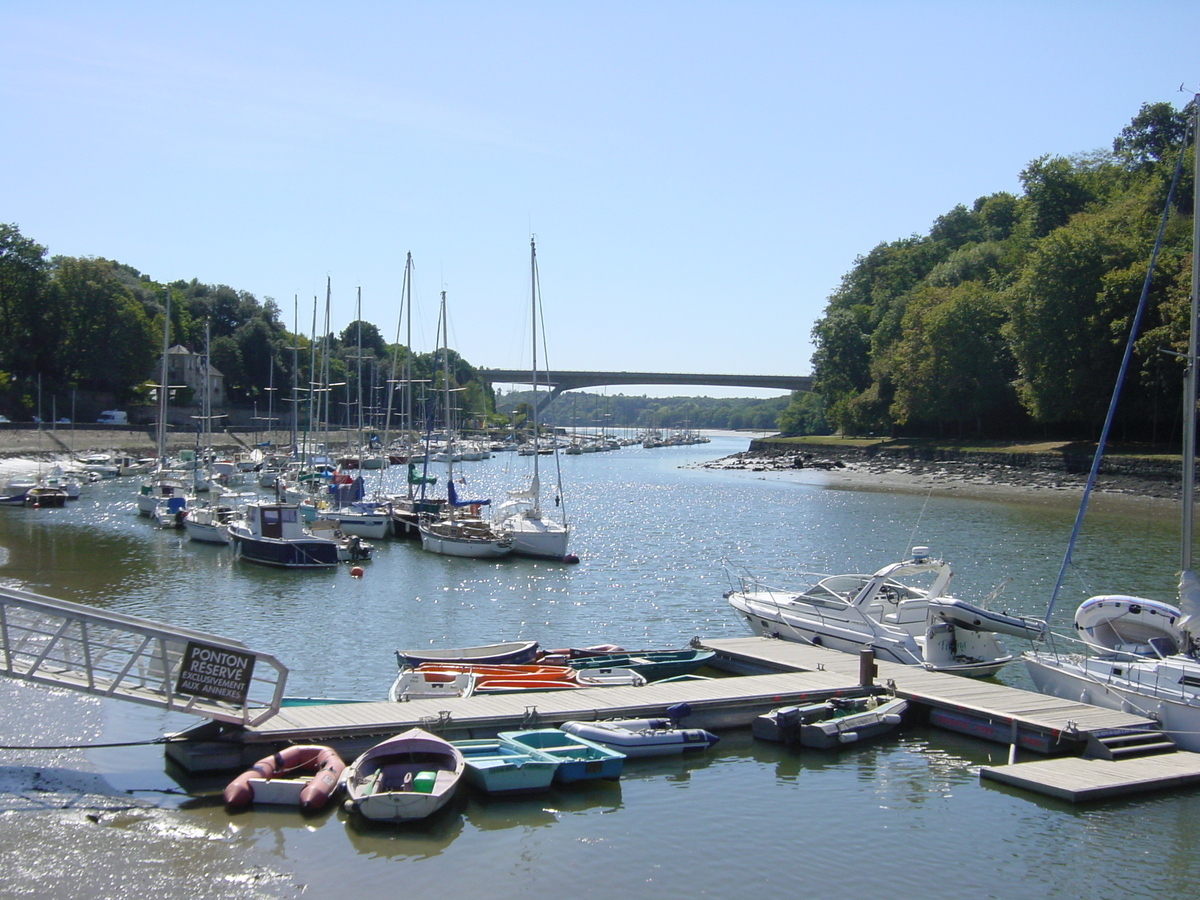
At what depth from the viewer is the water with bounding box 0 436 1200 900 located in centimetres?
1326

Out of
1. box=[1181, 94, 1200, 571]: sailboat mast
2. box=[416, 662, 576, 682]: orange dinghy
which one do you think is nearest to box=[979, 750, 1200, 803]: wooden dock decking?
box=[1181, 94, 1200, 571]: sailboat mast

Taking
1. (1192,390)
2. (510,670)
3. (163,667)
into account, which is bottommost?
(510,670)

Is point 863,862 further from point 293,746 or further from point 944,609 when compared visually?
point 944,609

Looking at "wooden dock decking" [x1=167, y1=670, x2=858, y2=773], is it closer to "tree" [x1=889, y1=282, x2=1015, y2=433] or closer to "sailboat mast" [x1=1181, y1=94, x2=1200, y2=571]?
"sailboat mast" [x1=1181, y1=94, x2=1200, y2=571]

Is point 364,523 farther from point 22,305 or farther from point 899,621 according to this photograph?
point 22,305

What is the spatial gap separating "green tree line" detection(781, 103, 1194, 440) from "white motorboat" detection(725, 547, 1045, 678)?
109ft

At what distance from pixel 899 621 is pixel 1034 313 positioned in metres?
56.9

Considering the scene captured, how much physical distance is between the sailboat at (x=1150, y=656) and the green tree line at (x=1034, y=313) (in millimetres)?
33356

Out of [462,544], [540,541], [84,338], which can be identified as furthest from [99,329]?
[540,541]

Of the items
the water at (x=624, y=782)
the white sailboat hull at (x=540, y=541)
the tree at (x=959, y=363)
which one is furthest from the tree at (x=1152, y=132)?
the white sailboat hull at (x=540, y=541)

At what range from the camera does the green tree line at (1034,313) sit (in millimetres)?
69312

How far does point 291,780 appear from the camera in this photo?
14.9m

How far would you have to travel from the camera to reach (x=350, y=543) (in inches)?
1612

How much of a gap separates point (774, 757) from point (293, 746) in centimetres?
813
